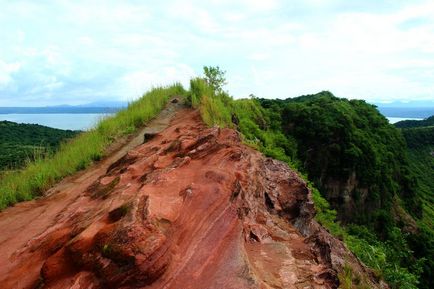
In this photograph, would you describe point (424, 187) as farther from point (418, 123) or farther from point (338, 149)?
point (418, 123)

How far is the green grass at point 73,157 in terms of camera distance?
816 centimetres

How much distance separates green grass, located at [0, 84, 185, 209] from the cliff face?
72 cm

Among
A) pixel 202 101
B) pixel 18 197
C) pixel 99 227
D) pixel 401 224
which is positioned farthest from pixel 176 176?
pixel 401 224

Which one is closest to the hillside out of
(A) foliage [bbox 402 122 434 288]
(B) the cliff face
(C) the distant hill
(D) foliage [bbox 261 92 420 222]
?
(B) the cliff face

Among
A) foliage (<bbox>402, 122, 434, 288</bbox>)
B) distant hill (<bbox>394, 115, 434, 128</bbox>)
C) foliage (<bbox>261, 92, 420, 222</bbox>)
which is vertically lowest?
foliage (<bbox>402, 122, 434, 288</bbox>)

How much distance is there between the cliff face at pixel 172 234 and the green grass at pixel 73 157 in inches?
28.5

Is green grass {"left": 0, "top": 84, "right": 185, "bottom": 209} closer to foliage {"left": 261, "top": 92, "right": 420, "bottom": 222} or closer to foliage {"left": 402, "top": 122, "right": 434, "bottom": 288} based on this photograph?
foliage {"left": 261, "top": 92, "right": 420, "bottom": 222}

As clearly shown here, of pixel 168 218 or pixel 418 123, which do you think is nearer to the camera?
pixel 168 218

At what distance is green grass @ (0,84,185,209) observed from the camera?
8156mm

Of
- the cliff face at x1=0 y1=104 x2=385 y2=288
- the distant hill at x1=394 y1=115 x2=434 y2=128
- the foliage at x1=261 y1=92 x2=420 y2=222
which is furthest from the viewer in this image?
the distant hill at x1=394 y1=115 x2=434 y2=128

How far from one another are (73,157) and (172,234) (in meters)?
5.74

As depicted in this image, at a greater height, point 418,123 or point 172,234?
point 172,234

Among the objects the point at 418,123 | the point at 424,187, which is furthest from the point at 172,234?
the point at 418,123

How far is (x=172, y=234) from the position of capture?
14.2ft
